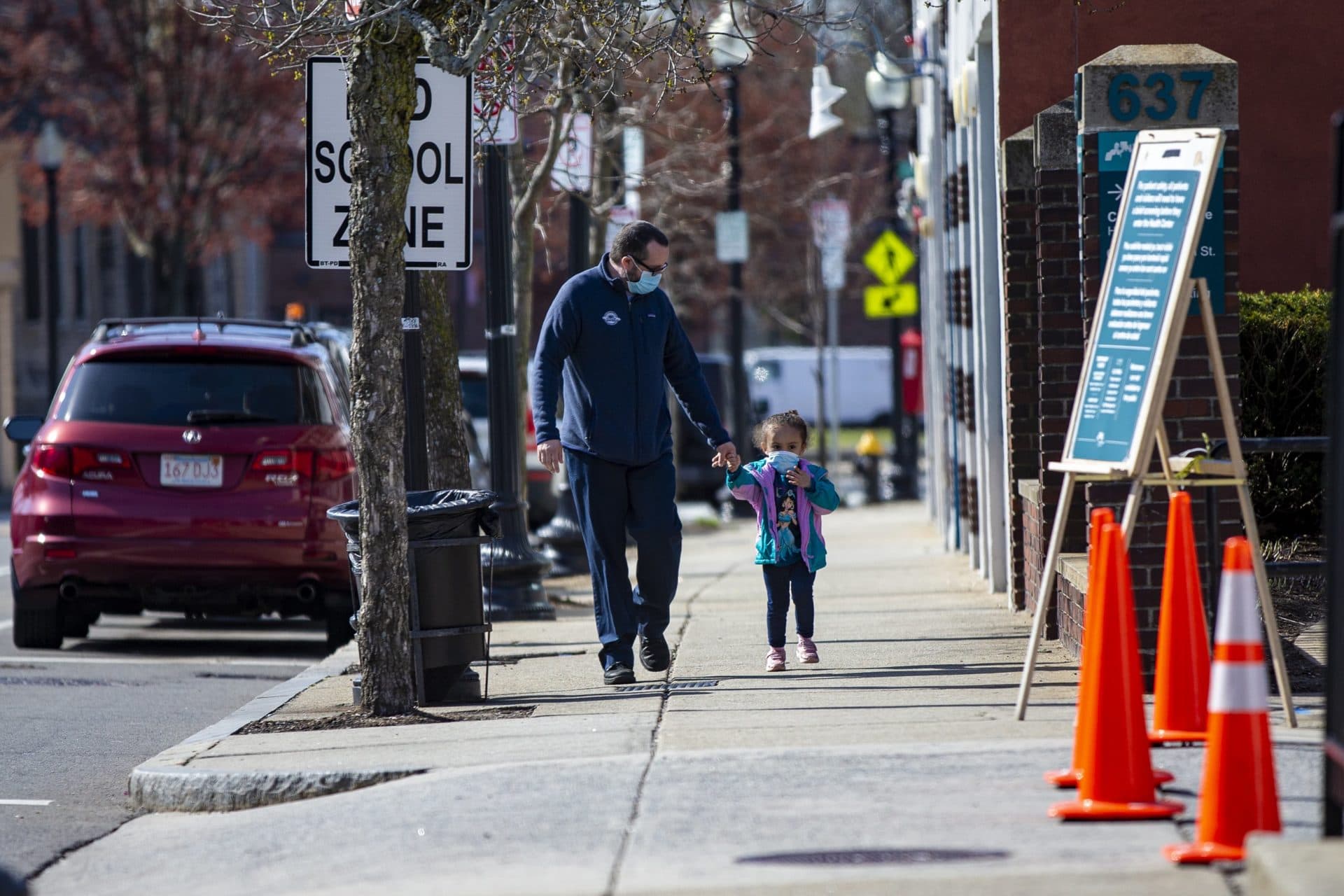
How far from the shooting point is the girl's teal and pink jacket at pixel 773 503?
8.16m

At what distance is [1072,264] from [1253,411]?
1.16 metres

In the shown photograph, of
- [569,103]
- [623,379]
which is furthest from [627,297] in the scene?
[569,103]

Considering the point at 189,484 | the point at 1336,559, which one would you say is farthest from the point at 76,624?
the point at 1336,559

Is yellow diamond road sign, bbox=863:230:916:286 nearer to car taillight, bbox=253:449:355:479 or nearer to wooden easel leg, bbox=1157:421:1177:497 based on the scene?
car taillight, bbox=253:449:355:479

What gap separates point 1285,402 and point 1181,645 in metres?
3.44

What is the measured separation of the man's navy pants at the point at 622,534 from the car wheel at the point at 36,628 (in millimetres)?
4312

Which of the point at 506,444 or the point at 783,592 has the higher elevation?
the point at 506,444

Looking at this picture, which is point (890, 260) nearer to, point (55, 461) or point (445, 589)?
point (55, 461)

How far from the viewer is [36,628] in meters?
11.2

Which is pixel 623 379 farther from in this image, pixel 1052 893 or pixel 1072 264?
pixel 1052 893

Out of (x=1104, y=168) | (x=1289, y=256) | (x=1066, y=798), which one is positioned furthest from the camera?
(x=1289, y=256)

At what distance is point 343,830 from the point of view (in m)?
5.68

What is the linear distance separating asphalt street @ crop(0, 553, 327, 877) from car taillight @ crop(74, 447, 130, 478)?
1.09 m

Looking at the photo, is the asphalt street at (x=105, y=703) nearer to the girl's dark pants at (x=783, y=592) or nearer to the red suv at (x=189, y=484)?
the red suv at (x=189, y=484)
